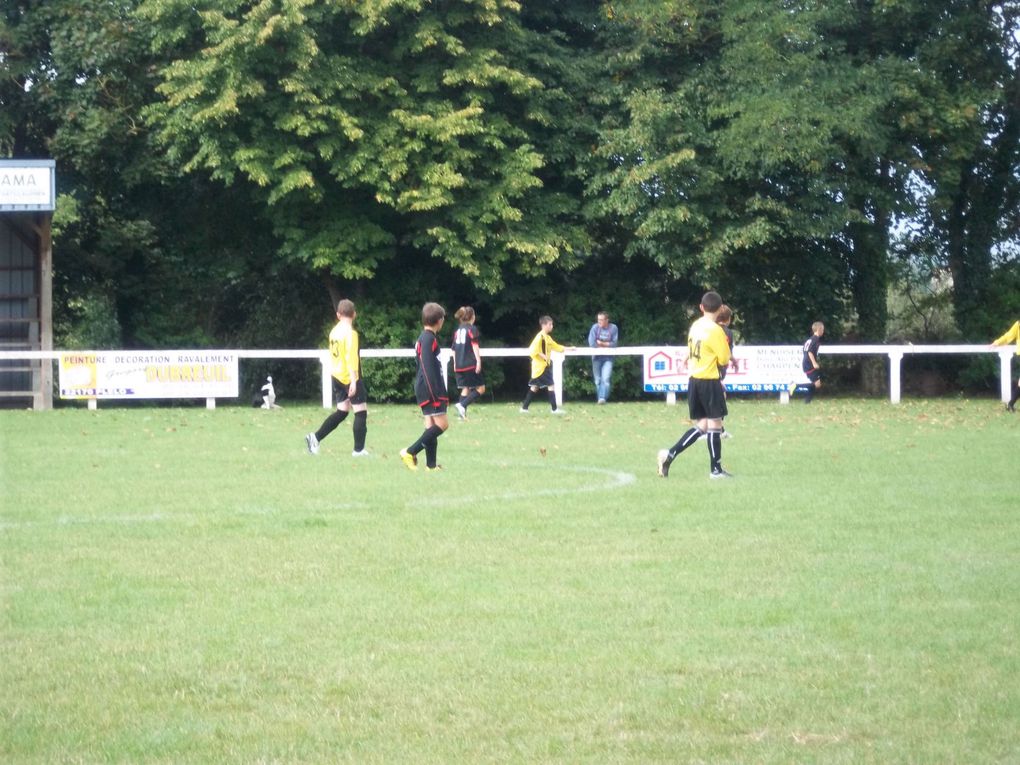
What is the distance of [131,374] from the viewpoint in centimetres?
2889

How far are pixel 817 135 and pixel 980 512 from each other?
1934cm

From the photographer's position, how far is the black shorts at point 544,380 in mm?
27300

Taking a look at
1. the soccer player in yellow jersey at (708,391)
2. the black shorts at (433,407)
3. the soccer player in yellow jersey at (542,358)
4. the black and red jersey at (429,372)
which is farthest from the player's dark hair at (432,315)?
the soccer player in yellow jersey at (542,358)

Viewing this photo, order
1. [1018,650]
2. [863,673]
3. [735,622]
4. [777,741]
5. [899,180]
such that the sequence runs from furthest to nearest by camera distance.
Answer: [899,180]
[735,622]
[1018,650]
[863,673]
[777,741]

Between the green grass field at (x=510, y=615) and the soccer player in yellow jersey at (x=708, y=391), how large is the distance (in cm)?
Answer: 31

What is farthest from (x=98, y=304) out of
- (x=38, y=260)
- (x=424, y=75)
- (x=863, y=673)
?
(x=863, y=673)

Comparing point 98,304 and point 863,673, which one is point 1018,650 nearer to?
point 863,673

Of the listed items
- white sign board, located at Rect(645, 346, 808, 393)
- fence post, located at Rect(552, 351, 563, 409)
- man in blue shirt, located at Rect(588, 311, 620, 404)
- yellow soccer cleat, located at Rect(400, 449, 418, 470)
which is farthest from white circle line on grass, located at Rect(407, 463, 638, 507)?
white sign board, located at Rect(645, 346, 808, 393)

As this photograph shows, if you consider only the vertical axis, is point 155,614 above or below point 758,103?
below

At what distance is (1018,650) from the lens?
671 centimetres

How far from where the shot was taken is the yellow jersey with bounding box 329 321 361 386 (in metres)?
16.6

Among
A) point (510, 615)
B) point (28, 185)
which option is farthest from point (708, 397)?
point (28, 185)

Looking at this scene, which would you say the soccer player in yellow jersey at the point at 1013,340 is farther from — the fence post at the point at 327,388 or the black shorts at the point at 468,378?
the fence post at the point at 327,388

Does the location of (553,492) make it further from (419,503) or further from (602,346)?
(602,346)
